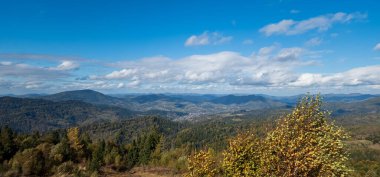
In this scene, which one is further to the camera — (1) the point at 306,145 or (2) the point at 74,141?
(2) the point at 74,141

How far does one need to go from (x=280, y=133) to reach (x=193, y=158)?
11573 mm

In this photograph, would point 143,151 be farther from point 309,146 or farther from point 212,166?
point 309,146

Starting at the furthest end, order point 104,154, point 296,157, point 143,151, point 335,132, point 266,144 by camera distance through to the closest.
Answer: point 143,151
point 104,154
point 266,144
point 335,132
point 296,157

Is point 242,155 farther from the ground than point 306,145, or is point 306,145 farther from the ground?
point 306,145

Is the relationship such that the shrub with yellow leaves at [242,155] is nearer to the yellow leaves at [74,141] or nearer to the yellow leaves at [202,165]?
the yellow leaves at [202,165]

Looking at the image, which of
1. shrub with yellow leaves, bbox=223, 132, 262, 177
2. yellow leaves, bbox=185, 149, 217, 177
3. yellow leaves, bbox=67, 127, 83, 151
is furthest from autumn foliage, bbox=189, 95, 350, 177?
yellow leaves, bbox=67, 127, 83, 151

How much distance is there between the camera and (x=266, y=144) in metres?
27.5

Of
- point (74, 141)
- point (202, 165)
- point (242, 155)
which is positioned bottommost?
point (74, 141)

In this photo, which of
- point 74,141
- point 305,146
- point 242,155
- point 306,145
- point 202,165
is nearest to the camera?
point 305,146

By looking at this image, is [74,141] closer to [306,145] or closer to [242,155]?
[242,155]

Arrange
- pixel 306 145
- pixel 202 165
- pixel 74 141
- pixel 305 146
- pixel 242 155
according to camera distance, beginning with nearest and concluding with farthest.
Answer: pixel 305 146 → pixel 306 145 → pixel 242 155 → pixel 202 165 → pixel 74 141

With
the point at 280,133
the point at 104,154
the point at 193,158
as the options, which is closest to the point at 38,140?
the point at 104,154

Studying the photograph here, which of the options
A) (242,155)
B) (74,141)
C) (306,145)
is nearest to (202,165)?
(242,155)

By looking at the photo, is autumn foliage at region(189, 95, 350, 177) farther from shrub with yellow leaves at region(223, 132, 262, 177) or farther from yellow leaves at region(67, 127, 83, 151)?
yellow leaves at region(67, 127, 83, 151)
